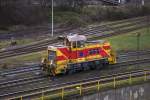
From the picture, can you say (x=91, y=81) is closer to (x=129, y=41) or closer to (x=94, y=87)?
(x=94, y=87)

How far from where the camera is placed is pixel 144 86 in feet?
118

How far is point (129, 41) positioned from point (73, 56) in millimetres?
21059

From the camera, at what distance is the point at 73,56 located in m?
40.1

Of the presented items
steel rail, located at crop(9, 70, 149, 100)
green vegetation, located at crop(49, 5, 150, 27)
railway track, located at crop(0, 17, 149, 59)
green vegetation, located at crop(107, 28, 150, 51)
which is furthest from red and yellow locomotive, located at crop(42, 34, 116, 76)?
green vegetation, located at crop(49, 5, 150, 27)

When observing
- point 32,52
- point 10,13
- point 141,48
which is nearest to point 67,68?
point 32,52

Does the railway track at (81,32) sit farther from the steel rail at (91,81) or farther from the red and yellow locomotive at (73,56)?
the steel rail at (91,81)

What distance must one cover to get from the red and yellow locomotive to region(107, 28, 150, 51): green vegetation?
13.2 meters

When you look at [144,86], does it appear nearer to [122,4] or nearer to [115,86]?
[115,86]

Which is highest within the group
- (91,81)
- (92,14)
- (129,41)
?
(92,14)

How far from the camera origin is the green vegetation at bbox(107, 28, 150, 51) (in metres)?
56.4

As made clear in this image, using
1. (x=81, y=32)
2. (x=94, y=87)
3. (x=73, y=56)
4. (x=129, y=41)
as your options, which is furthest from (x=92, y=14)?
(x=94, y=87)

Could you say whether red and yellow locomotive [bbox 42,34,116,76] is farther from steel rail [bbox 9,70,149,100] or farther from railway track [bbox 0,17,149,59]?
railway track [bbox 0,17,149,59]

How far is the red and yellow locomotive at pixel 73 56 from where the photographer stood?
129 feet

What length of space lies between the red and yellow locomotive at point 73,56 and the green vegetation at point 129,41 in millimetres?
13181
